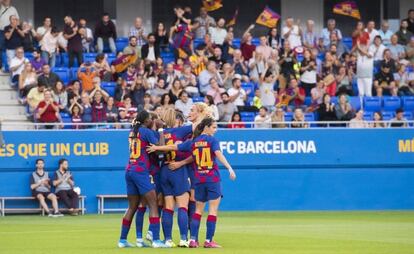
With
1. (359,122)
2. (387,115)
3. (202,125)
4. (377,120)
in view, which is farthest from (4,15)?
(202,125)

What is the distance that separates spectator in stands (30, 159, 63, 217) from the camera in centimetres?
2631

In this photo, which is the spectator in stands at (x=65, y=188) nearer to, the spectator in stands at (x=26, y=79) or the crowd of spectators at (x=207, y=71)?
the crowd of spectators at (x=207, y=71)

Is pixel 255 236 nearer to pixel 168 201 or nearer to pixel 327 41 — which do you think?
pixel 168 201

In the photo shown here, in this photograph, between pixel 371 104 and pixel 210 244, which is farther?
pixel 371 104

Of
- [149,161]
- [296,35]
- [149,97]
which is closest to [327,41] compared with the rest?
[296,35]

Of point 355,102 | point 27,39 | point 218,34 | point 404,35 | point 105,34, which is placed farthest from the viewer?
point 404,35

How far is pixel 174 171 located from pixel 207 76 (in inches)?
517

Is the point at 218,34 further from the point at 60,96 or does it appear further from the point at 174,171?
the point at 174,171

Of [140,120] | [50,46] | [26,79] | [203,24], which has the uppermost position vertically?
[203,24]

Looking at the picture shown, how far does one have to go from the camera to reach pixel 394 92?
3119cm

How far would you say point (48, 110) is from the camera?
89.4 feet

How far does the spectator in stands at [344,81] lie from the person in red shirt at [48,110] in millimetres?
7878

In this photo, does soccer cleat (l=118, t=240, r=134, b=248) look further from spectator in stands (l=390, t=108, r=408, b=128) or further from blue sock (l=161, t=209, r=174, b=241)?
spectator in stands (l=390, t=108, r=408, b=128)

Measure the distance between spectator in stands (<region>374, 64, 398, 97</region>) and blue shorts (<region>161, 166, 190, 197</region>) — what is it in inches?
612
